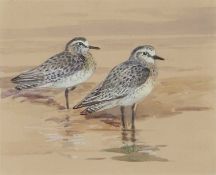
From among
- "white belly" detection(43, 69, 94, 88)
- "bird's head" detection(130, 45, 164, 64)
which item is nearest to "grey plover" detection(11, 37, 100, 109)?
"white belly" detection(43, 69, 94, 88)

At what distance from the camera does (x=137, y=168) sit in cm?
227

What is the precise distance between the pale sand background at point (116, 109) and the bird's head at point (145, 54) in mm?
53

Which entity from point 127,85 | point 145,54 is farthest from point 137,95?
point 145,54

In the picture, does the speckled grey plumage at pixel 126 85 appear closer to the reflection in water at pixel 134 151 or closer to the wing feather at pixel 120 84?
the wing feather at pixel 120 84

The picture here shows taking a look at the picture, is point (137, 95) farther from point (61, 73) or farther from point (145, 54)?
point (61, 73)

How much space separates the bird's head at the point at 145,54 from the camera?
2.30 meters

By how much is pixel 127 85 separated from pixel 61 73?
0.25 meters

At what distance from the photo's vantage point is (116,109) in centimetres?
230

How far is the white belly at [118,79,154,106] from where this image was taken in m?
2.27

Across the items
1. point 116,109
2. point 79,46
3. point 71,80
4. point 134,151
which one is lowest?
point 134,151

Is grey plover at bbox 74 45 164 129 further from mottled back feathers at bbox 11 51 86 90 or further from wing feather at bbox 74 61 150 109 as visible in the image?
mottled back feathers at bbox 11 51 86 90

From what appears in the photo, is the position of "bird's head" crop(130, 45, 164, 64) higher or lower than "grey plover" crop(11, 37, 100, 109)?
higher

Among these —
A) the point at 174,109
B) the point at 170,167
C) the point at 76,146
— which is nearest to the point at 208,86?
the point at 174,109

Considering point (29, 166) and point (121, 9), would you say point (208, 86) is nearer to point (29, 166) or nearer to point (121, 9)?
point (121, 9)
